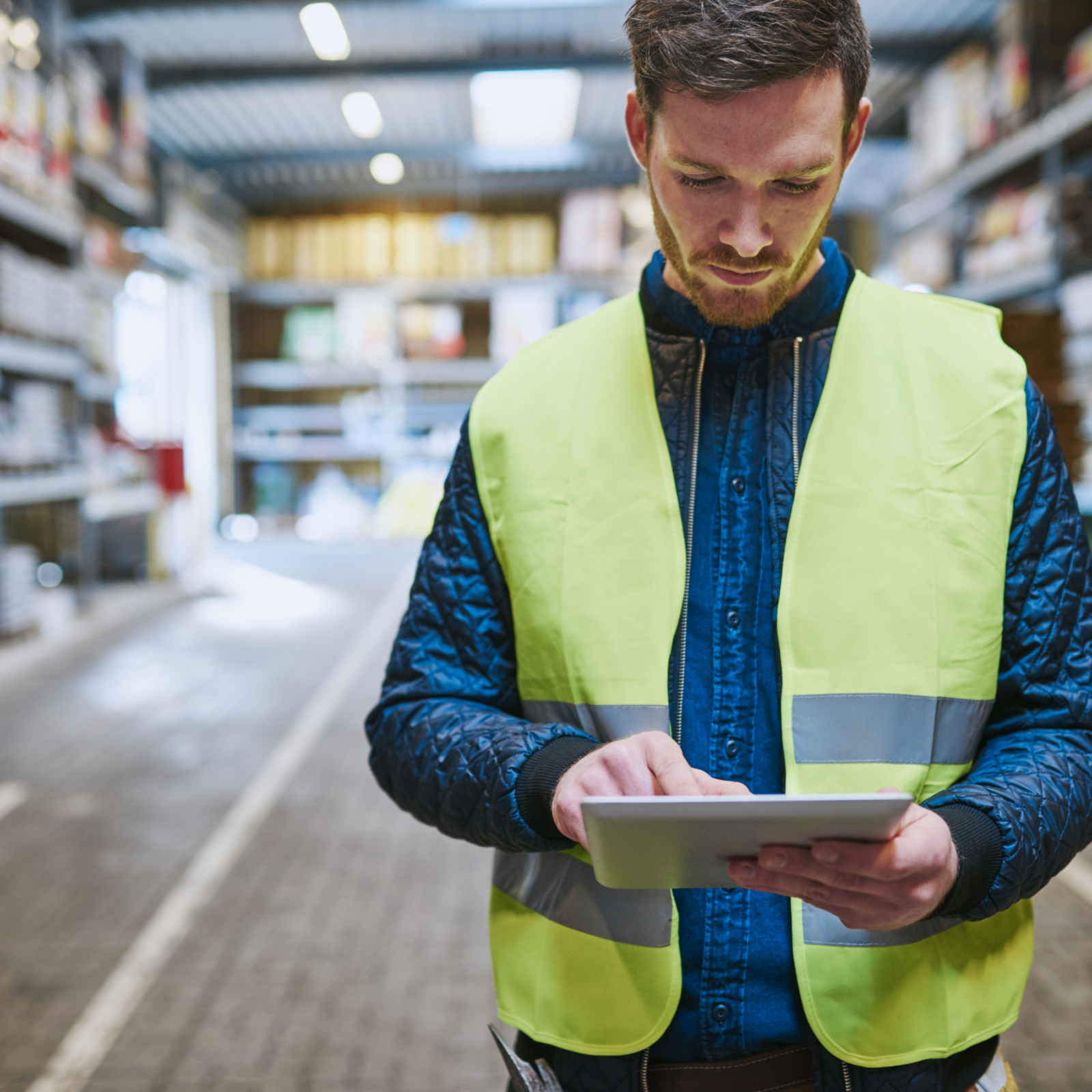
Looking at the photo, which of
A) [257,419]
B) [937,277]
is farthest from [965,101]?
[257,419]

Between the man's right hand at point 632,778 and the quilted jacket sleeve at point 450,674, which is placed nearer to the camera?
the man's right hand at point 632,778

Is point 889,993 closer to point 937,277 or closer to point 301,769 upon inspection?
point 301,769

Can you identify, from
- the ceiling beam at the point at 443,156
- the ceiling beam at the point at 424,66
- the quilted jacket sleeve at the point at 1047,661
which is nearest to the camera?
the quilted jacket sleeve at the point at 1047,661

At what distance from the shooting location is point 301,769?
3.67 metres

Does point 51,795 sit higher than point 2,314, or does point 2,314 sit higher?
point 2,314

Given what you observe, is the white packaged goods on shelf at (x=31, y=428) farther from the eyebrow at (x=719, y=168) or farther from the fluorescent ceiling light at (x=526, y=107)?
the eyebrow at (x=719, y=168)

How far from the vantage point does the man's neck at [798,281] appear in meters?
0.94

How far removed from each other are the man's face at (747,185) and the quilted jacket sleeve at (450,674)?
288 millimetres

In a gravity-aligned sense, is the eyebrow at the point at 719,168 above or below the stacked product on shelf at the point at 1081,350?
below

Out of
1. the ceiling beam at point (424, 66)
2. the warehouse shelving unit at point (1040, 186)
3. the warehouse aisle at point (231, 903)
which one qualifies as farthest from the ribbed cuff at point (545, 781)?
the ceiling beam at point (424, 66)

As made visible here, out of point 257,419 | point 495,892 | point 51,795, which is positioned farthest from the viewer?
point 257,419

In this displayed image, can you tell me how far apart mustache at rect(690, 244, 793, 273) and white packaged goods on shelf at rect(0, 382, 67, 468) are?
5.18 m

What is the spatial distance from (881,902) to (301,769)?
322cm

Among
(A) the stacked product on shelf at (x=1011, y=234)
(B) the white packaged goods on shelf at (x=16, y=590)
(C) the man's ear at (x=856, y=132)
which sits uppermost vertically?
(A) the stacked product on shelf at (x=1011, y=234)
